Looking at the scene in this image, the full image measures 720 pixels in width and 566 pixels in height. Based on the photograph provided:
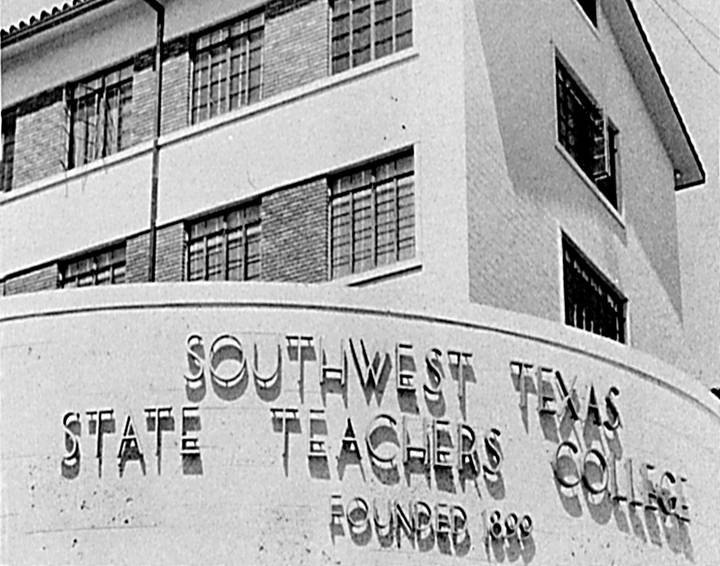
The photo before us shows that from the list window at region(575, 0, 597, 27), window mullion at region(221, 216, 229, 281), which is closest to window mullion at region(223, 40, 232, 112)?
window mullion at region(221, 216, 229, 281)

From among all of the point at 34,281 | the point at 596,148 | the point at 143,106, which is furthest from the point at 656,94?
the point at 34,281

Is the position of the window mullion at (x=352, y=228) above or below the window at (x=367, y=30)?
below

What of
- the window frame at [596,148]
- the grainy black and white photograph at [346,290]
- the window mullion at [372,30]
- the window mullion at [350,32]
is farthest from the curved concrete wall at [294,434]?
the window frame at [596,148]

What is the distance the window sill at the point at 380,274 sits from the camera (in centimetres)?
2100

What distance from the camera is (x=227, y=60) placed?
Result: 2502 centimetres

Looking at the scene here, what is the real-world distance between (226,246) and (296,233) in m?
1.52

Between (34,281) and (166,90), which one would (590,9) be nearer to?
(166,90)

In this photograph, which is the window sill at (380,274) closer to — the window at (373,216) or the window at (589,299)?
the window at (373,216)

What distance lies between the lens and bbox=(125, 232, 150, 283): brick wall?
2512 cm

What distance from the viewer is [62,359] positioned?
16.3 metres

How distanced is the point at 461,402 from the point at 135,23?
12.5m

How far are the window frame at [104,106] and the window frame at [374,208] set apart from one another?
5103mm

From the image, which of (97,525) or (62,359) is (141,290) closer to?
(62,359)

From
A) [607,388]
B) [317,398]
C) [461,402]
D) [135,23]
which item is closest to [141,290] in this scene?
[317,398]
